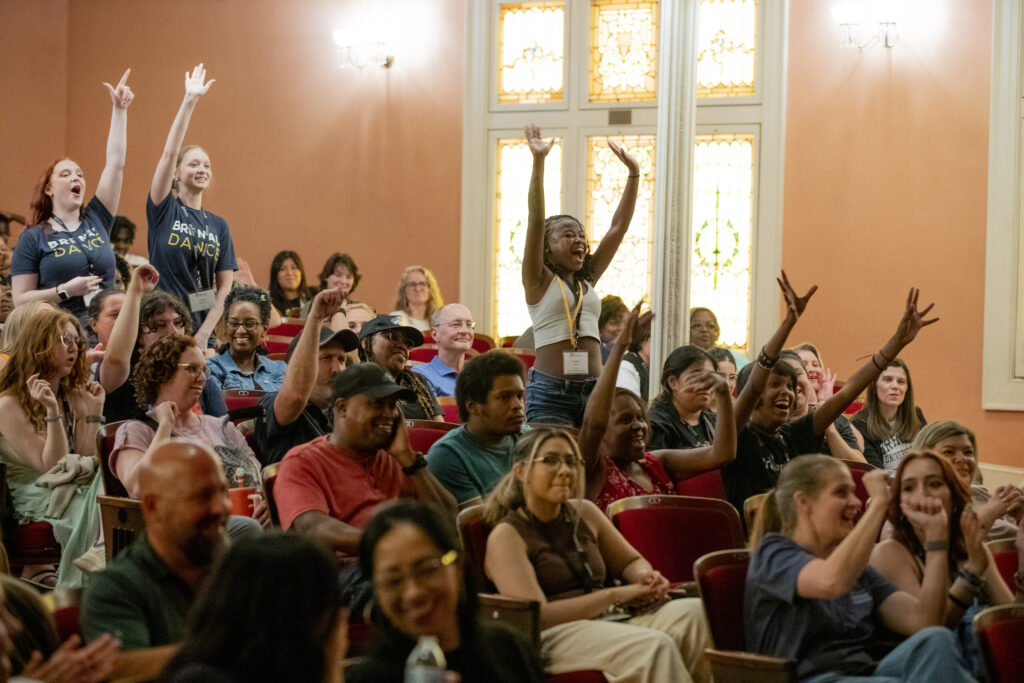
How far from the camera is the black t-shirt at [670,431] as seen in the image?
3.93 meters

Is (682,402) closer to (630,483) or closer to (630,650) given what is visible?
(630,483)

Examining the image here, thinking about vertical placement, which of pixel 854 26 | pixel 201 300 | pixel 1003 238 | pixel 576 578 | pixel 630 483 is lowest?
pixel 576 578

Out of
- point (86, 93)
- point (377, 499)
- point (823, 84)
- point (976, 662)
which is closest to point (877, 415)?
point (976, 662)

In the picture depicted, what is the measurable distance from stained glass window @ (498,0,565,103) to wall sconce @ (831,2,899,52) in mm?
1855

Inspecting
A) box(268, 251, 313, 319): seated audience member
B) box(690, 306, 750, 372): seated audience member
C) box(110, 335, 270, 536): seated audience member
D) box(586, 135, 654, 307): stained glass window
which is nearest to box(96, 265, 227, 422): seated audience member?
box(110, 335, 270, 536): seated audience member

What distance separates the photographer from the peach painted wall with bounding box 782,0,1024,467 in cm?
724

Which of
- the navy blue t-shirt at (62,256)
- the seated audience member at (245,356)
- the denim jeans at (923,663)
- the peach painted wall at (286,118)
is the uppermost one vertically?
the peach painted wall at (286,118)

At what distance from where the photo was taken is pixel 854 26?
24.2 feet

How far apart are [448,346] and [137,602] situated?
3.26 m

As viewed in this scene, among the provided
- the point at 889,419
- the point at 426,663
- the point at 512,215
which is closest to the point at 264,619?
the point at 426,663

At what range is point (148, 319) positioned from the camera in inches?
158

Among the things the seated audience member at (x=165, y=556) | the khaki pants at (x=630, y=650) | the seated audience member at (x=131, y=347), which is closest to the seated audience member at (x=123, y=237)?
the seated audience member at (x=131, y=347)

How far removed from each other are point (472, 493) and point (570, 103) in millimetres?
5191

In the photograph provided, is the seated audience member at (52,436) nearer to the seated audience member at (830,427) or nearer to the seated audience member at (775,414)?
the seated audience member at (775,414)
